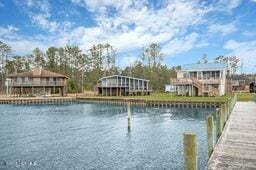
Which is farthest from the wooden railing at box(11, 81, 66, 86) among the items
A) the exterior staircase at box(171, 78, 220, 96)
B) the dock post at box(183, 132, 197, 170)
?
the dock post at box(183, 132, 197, 170)

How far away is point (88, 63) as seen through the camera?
8981cm

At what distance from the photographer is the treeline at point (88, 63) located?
85.4 meters

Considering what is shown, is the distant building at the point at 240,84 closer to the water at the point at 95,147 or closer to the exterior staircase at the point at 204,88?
the exterior staircase at the point at 204,88

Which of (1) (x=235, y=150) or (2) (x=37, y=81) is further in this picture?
(2) (x=37, y=81)

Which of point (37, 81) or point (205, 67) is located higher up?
point (205, 67)

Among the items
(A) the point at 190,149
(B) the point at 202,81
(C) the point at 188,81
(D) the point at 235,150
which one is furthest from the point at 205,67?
(A) the point at 190,149

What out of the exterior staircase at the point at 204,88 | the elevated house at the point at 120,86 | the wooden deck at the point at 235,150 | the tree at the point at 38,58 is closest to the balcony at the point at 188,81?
the exterior staircase at the point at 204,88

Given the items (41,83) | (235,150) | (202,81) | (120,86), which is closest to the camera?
(235,150)

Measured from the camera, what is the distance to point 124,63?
319 ft

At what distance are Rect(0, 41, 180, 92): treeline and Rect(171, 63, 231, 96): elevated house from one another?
27084 mm

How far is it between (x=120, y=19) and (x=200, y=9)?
2081cm

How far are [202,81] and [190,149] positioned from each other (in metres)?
51.0

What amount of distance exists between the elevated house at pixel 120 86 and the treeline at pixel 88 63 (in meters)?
16.1

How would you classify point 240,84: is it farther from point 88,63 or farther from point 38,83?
point 38,83
